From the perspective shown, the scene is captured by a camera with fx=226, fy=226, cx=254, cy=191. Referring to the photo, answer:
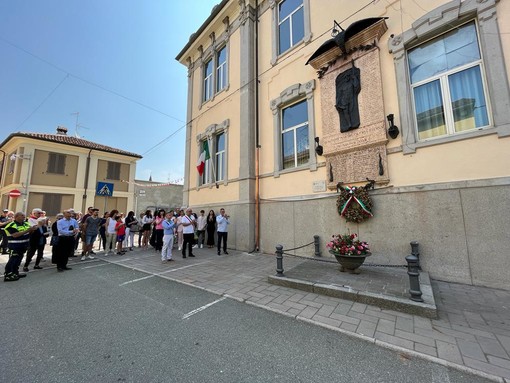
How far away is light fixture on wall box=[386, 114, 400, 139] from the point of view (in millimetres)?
6158

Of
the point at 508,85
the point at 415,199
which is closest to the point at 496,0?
the point at 508,85

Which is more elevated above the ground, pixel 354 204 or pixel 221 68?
pixel 221 68

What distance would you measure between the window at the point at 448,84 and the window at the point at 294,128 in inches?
122

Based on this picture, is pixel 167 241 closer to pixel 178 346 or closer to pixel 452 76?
pixel 178 346

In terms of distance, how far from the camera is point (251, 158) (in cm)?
1000

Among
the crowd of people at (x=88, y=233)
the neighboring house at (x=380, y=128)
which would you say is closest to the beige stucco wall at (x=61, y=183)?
the crowd of people at (x=88, y=233)

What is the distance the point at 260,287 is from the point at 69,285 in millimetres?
4761

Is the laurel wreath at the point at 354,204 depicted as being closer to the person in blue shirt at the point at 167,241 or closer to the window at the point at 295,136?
the window at the point at 295,136

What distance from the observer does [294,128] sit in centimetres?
911

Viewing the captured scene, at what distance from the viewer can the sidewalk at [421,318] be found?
2.67 m

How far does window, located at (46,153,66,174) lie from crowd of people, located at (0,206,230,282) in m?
12.8

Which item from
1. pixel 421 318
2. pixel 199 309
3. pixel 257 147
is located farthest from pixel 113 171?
pixel 421 318

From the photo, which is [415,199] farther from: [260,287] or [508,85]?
[260,287]

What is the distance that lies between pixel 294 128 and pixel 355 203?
408 cm
